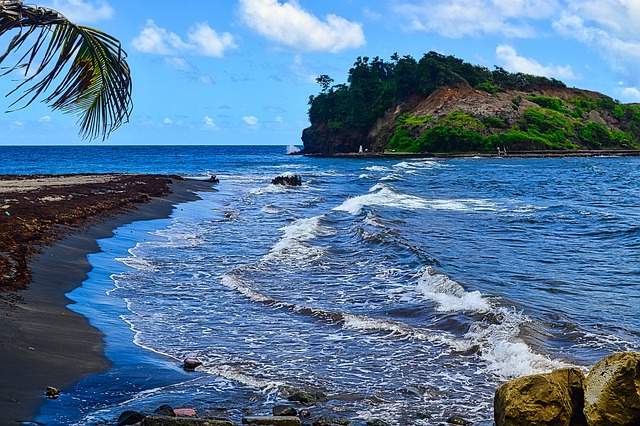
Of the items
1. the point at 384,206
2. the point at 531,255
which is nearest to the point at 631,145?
the point at 384,206

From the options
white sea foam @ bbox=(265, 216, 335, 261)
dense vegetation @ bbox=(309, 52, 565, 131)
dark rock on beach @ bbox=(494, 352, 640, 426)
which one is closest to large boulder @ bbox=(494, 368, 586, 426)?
dark rock on beach @ bbox=(494, 352, 640, 426)

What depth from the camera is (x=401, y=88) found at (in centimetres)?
12706

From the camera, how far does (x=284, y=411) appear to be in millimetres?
7961

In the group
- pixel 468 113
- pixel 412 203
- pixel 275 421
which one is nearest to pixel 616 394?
pixel 275 421

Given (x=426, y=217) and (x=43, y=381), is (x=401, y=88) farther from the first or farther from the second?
(x=43, y=381)

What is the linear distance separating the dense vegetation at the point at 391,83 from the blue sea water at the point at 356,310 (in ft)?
321

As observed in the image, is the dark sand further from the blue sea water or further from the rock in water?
the blue sea water

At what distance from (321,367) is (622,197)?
109ft

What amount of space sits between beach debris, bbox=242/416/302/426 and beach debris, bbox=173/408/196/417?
62cm

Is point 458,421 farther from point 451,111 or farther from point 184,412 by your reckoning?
point 451,111

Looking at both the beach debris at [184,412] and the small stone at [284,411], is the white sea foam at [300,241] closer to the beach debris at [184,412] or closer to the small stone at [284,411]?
the small stone at [284,411]

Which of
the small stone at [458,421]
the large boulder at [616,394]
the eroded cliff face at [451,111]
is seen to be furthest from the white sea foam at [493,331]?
the eroded cliff face at [451,111]

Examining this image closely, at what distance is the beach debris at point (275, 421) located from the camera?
749cm

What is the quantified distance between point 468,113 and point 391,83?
72.3 ft
